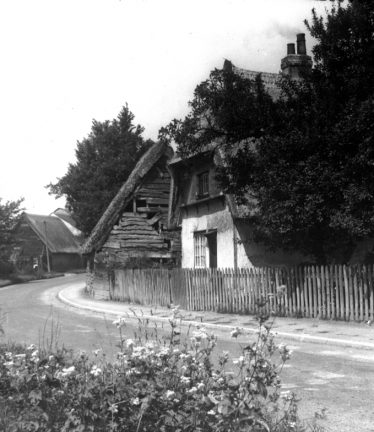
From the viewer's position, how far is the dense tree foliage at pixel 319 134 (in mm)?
12062

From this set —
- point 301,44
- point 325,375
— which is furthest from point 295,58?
point 325,375

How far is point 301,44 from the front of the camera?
2189cm

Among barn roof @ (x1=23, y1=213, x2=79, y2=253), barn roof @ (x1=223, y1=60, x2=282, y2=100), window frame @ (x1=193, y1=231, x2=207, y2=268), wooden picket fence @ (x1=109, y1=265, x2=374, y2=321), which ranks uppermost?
barn roof @ (x1=223, y1=60, x2=282, y2=100)

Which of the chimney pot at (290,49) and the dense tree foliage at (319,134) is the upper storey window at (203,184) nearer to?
the chimney pot at (290,49)

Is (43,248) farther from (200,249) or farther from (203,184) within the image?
(203,184)

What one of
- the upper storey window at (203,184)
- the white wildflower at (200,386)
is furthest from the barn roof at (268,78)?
the white wildflower at (200,386)

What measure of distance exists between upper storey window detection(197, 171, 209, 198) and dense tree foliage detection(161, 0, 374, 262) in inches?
253

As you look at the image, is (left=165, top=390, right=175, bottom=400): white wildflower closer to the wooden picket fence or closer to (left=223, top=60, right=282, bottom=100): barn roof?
the wooden picket fence

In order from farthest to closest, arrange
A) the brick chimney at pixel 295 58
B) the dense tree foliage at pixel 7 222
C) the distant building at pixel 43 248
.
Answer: the distant building at pixel 43 248 < the dense tree foliage at pixel 7 222 < the brick chimney at pixel 295 58

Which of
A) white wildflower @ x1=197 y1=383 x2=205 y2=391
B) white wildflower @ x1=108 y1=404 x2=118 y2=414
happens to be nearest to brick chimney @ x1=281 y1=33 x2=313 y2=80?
white wildflower @ x1=197 y1=383 x2=205 y2=391

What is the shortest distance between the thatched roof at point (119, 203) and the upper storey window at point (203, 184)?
17.4 feet

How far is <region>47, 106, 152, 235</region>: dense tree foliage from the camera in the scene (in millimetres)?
43781

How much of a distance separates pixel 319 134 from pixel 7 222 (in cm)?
3696

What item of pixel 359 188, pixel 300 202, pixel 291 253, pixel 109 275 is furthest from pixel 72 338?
pixel 109 275
